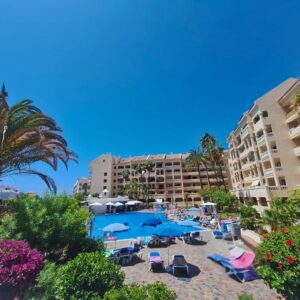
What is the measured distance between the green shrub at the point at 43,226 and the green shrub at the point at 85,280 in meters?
2.31

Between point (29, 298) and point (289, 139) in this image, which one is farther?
point (289, 139)

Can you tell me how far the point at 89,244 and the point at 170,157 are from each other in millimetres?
66664

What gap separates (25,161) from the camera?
8938 millimetres

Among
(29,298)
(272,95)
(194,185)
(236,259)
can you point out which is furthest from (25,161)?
(194,185)

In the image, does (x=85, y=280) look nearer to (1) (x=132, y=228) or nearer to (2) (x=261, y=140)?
(1) (x=132, y=228)

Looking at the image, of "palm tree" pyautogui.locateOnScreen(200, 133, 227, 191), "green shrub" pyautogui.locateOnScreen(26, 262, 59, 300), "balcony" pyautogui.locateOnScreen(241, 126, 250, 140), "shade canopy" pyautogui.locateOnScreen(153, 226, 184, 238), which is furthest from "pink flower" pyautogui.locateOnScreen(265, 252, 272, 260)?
"palm tree" pyautogui.locateOnScreen(200, 133, 227, 191)

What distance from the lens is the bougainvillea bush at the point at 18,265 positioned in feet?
17.6

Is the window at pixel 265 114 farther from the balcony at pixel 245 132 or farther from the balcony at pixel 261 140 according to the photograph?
the balcony at pixel 245 132

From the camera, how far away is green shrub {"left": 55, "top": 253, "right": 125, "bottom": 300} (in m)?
5.50

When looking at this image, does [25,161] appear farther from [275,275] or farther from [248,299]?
[275,275]

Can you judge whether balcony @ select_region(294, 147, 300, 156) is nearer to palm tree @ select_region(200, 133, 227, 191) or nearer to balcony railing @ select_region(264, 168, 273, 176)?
balcony railing @ select_region(264, 168, 273, 176)

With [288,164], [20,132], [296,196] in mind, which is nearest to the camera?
[20,132]

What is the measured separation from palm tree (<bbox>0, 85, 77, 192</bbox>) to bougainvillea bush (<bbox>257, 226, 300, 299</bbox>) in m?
9.78

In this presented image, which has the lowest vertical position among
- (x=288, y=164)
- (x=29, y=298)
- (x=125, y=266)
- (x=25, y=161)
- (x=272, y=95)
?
(x=125, y=266)
